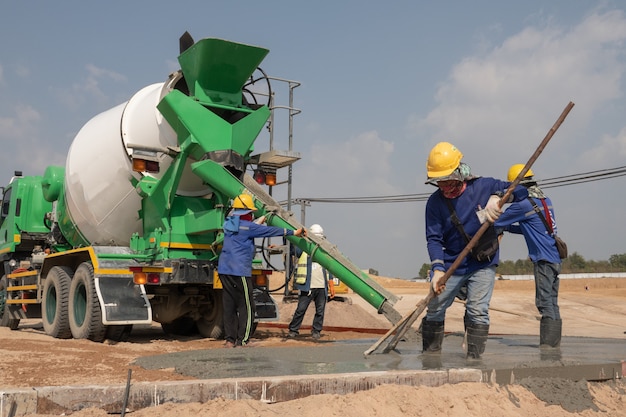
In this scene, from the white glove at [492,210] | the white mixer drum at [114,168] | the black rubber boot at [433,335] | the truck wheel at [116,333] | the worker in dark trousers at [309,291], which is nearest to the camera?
the white glove at [492,210]

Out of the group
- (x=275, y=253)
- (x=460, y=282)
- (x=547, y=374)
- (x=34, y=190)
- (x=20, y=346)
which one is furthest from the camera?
(x=34, y=190)

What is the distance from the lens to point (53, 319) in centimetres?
970

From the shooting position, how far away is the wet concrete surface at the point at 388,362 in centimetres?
483

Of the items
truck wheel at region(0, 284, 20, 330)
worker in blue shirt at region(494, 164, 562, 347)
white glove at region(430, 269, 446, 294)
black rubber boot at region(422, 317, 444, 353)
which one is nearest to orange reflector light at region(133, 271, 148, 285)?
black rubber boot at region(422, 317, 444, 353)

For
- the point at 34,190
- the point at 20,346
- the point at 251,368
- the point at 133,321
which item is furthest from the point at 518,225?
the point at 34,190

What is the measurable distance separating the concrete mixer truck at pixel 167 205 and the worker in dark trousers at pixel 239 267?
35 cm

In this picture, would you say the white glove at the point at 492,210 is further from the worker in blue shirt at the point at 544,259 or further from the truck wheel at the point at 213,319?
the truck wheel at the point at 213,319

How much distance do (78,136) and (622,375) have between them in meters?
8.19

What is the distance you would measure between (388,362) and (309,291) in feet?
16.3

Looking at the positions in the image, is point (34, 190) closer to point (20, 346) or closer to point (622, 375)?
point (20, 346)

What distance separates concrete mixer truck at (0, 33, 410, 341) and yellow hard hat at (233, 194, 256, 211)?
0.13 meters

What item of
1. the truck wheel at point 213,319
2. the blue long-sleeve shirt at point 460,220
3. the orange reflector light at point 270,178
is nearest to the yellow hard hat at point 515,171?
the blue long-sleeve shirt at point 460,220

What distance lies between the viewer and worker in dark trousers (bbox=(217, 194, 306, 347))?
7641 mm

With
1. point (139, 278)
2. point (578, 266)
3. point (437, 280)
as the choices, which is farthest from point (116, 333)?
point (578, 266)
